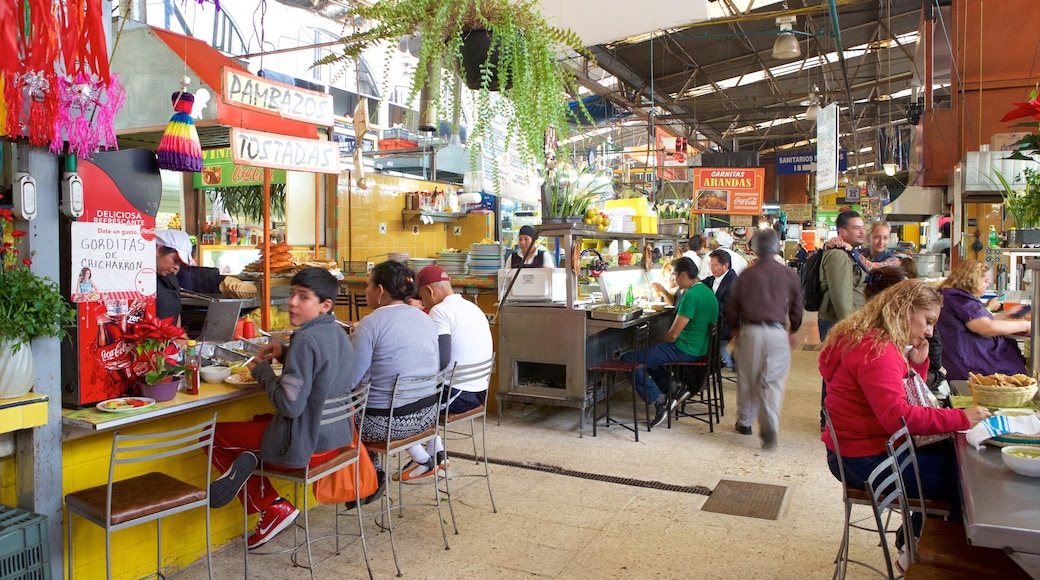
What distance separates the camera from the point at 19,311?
2617 mm

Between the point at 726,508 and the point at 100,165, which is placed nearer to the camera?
the point at 100,165

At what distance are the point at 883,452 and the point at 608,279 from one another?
13.2 feet

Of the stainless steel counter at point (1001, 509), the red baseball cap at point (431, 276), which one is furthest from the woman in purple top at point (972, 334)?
the red baseball cap at point (431, 276)

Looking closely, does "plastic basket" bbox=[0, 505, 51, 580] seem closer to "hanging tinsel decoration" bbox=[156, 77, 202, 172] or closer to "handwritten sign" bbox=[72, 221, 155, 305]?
"handwritten sign" bbox=[72, 221, 155, 305]

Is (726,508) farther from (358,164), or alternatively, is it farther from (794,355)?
(794,355)

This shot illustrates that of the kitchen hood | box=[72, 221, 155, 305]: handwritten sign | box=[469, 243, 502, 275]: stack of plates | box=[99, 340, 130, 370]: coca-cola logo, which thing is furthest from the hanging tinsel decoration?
the kitchen hood

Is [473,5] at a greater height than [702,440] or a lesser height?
greater

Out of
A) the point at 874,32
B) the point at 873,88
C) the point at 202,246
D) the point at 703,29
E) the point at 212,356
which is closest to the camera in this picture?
the point at 212,356

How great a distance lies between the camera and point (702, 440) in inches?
235

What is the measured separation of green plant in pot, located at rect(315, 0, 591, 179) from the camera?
→ 2854 millimetres

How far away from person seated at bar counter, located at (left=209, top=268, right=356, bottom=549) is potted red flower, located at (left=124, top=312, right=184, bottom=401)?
0.32 metres

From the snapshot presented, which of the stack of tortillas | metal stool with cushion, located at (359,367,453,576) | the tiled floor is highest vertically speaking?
the stack of tortillas

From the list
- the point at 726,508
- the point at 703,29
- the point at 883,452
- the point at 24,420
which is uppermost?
the point at 703,29

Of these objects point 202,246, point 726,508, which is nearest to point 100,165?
point 726,508
